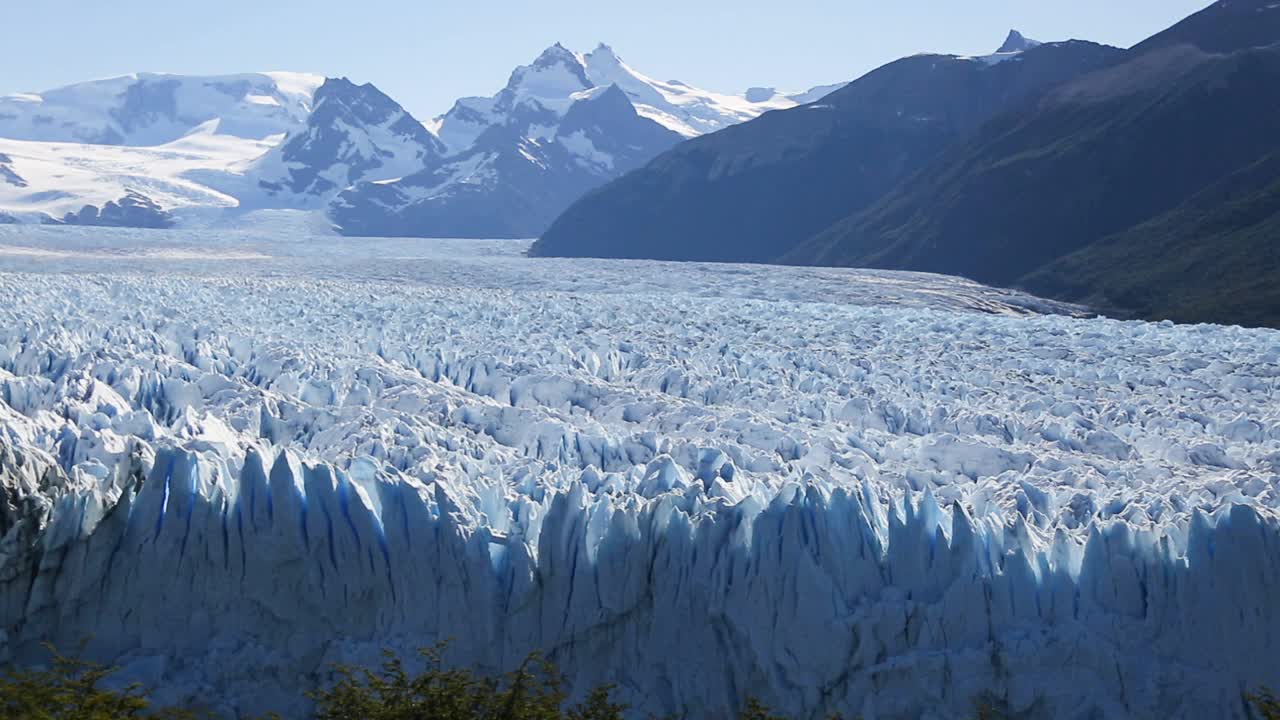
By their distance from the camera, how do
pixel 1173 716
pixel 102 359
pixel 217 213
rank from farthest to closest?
pixel 217 213 < pixel 102 359 < pixel 1173 716

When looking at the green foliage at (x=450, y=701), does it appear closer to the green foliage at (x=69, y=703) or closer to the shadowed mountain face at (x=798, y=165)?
the green foliage at (x=69, y=703)

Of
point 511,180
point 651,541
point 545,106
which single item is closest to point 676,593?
point 651,541

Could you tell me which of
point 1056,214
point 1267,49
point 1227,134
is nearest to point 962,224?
point 1056,214

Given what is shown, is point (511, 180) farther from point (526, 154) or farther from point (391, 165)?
point (391, 165)

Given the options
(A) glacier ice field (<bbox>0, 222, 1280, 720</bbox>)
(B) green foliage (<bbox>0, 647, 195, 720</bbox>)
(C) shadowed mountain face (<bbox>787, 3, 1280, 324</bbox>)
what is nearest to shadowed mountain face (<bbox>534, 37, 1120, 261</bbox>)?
(C) shadowed mountain face (<bbox>787, 3, 1280, 324</bbox>)

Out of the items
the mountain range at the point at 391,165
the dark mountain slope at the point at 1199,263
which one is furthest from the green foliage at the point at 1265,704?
the mountain range at the point at 391,165

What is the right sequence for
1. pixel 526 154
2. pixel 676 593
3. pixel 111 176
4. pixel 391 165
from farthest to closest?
1. pixel 391 165
2. pixel 526 154
3. pixel 111 176
4. pixel 676 593

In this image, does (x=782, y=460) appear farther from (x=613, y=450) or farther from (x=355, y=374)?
(x=355, y=374)
